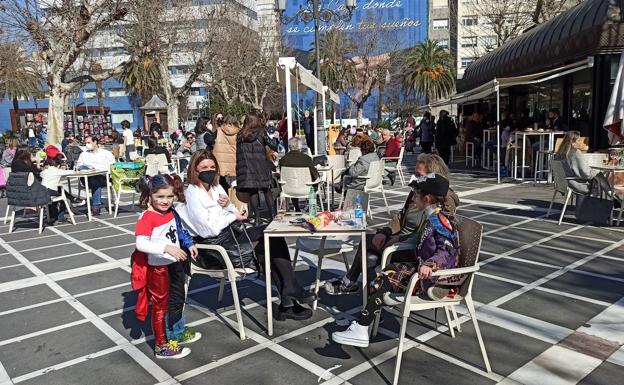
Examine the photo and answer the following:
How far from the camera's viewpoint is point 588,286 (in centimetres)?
448

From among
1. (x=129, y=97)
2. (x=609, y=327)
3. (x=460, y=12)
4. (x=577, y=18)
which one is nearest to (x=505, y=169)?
(x=577, y=18)

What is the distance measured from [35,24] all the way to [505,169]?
13.8 metres

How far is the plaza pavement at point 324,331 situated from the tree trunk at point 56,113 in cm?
1139

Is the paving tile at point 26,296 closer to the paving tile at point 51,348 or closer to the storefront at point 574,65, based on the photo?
the paving tile at point 51,348

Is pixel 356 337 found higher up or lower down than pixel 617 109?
lower down

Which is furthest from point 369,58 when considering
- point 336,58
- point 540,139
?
point 540,139

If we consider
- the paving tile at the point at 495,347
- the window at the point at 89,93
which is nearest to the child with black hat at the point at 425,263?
Result: the paving tile at the point at 495,347

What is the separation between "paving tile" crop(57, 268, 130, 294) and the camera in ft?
16.6

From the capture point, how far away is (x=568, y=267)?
16.5 feet

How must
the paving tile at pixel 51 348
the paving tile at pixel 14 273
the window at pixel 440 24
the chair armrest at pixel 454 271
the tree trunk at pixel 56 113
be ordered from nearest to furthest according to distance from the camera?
the chair armrest at pixel 454 271
the paving tile at pixel 51 348
the paving tile at pixel 14 273
the tree trunk at pixel 56 113
the window at pixel 440 24

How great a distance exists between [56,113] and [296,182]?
40.1 feet

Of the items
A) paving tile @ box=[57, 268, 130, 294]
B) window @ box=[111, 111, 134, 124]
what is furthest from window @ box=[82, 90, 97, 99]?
paving tile @ box=[57, 268, 130, 294]

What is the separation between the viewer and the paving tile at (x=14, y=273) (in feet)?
18.2

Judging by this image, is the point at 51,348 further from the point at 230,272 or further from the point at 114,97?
the point at 114,97
